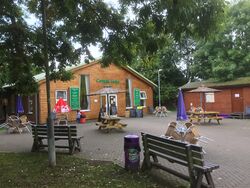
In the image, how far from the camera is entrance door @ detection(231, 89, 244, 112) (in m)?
28.5

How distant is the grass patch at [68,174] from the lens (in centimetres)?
725

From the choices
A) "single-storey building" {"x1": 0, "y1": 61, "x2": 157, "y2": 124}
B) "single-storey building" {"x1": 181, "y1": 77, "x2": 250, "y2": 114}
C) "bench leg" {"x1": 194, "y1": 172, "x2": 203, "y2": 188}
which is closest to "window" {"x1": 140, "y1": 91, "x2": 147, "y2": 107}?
"single-storey building" {"x1": 0, "y1": 61, "x2": 157, "y2": 124}

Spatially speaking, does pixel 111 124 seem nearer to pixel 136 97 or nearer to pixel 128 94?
pixel 128 94

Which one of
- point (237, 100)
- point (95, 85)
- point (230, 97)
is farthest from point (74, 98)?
point (237, 100)

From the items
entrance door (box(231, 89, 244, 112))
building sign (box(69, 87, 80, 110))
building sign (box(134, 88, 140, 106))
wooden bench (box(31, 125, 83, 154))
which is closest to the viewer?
wooden bench (box(31, 125, 83, 154))

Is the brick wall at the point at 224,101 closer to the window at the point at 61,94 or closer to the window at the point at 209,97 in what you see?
the window at the point at 209,97

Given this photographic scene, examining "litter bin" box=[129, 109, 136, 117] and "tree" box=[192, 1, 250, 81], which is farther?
"tree" box=[192, 1, 250, 81]

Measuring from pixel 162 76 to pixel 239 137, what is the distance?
3514cm

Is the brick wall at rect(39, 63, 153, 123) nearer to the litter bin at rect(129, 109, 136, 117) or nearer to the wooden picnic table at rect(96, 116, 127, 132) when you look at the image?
the litter bin at rect(129, 109, 136, 117)

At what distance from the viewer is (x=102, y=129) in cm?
1989

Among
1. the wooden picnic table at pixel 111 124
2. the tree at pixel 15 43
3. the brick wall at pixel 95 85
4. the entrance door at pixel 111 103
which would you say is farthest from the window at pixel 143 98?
the tree at pixel 15 43

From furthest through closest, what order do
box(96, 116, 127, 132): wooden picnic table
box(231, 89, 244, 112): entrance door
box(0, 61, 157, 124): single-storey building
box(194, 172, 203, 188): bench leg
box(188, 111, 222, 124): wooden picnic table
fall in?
box(231, 89, 244, 112): entrance door
box(0, 61, 157, 124): single-storey building
box(188, 111, 222, 124): wooden picnic table
box(96, 116, 127, 132): wooden picnic table
box(194, 172, 203, 188): bench leg

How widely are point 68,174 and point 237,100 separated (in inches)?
907

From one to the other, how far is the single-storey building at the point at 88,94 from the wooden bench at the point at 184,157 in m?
19.1
